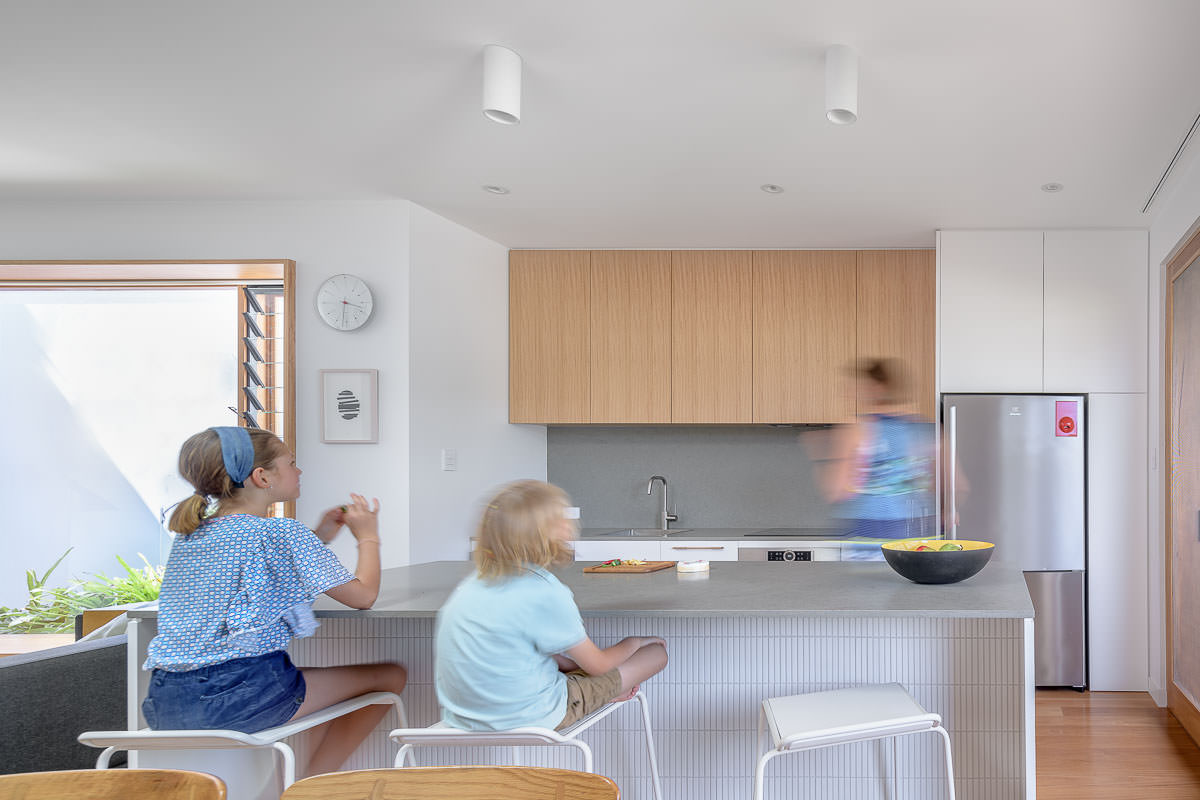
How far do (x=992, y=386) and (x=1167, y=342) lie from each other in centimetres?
75

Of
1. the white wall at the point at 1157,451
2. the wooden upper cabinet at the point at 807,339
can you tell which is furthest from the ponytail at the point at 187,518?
the white wall at the point at 1157,451

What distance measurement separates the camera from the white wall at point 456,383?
12.8 feet

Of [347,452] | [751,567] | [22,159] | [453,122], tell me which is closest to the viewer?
[751,567]

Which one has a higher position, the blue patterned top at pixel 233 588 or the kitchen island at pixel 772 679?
the blue patterned top at pixel 233 588

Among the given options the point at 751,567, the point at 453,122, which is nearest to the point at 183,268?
the point at 453,122

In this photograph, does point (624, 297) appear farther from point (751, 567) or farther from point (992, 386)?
point (751, 567)

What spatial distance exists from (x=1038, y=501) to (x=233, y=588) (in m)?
3.72

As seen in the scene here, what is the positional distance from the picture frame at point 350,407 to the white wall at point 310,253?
37 mm

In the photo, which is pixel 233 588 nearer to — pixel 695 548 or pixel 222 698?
pixel 222 698

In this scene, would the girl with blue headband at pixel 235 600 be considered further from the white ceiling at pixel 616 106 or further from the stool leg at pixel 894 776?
the stool leg at pixel 894 776

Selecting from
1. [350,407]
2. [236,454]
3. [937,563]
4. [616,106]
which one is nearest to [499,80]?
[616,106]

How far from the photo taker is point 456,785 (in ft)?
3.25

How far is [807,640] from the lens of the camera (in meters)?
2.25

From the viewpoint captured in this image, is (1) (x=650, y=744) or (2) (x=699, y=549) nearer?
(1) (x=650, y=744)
